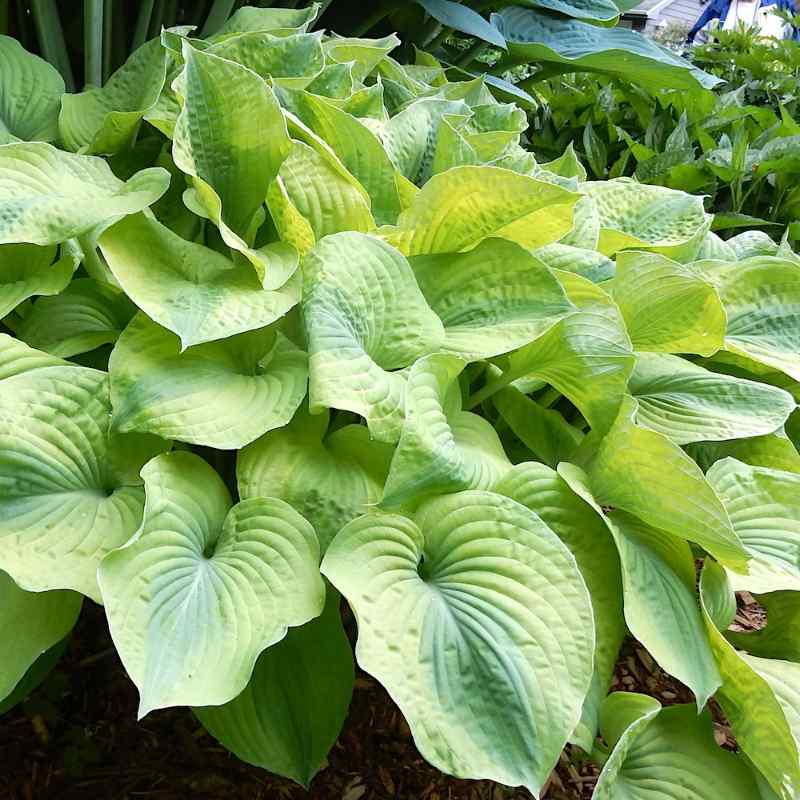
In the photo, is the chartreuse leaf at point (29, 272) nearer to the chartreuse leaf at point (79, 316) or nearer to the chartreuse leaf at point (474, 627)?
the chartreuse leaf at point (79, 316)

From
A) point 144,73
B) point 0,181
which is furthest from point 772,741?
point 144,73

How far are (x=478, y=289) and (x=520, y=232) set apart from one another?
127 mm

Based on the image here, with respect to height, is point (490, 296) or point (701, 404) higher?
point (490, 296)

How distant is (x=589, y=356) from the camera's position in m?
0.97

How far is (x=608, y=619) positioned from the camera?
895mm

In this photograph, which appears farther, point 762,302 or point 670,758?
point 762,302

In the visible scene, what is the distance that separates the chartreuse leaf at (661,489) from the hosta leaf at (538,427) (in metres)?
0.11

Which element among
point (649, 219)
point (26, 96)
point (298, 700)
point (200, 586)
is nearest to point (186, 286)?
point (200, 586)

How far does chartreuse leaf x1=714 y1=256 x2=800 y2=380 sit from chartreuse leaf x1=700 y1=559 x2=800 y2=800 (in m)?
0.49

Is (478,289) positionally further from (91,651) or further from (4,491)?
(91,651)

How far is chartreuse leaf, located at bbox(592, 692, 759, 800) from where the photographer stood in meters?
0.85

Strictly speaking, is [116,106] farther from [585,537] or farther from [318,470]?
[585,537]

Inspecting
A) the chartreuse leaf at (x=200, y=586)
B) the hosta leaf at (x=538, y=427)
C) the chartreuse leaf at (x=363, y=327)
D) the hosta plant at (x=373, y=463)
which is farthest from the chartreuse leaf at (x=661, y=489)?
the chartreuse leaf at (x=200, y=586)

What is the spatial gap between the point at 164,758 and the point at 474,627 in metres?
0.57
